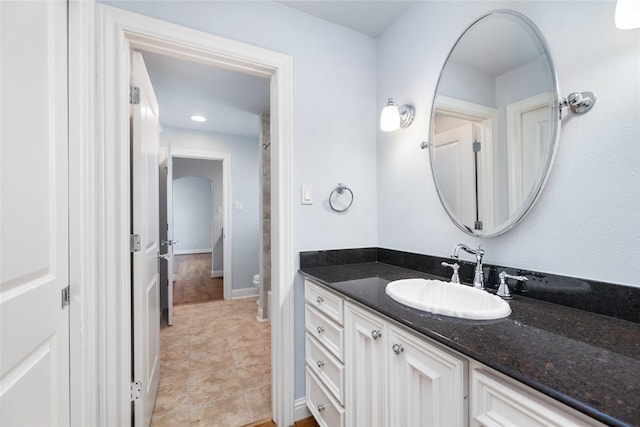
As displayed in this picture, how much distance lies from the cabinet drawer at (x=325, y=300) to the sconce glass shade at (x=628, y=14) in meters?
1.24

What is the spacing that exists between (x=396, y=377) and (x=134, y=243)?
1.29 metres

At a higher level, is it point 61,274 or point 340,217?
point 340,217

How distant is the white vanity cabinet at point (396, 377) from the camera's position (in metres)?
0.72

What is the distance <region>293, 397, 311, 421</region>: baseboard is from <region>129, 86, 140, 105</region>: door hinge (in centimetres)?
180

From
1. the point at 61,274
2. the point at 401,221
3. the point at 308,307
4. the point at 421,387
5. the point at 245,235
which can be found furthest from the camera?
the point at 245,235

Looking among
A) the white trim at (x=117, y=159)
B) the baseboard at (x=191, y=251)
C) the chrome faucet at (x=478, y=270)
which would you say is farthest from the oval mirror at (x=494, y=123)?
the baseboard at (x=191, y=251)

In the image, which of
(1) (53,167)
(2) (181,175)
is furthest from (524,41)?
(2) (181,175)

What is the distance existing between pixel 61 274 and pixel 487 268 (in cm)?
162

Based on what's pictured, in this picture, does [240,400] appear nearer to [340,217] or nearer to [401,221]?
[340,217]

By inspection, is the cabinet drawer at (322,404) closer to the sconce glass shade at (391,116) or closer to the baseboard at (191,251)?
the sconce glass shade at (391,116)

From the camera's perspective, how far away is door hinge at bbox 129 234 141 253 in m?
1.32

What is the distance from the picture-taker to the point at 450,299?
3.85ft

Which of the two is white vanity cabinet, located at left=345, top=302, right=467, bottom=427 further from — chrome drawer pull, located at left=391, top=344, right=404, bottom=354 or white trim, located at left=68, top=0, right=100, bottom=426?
white trim, located at left=68, top=0, right=100, bottom=426

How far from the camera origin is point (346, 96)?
1751mm
